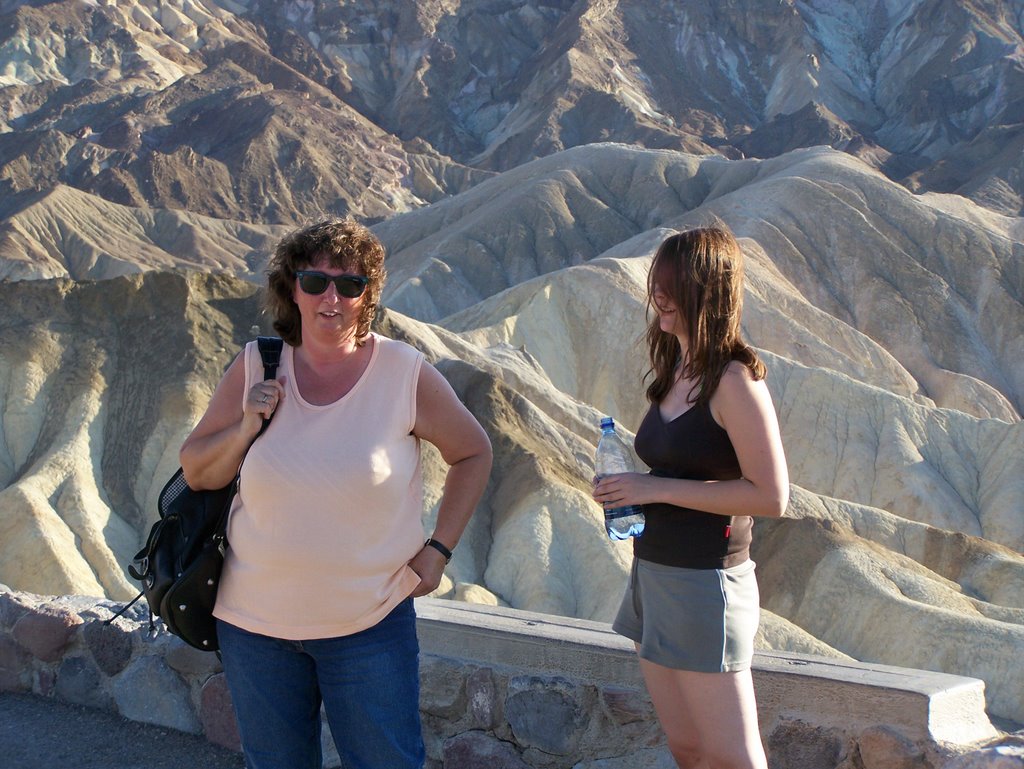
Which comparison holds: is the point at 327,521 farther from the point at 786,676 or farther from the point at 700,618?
the point at 786,676

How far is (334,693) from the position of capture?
→ 2.88 metres

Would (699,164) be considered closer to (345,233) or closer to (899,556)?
(899,556)

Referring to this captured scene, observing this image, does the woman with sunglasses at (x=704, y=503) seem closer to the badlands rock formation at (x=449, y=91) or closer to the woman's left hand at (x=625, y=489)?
the woman's left hand at (x=625, y=489)

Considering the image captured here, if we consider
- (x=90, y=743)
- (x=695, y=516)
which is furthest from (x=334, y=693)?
(x=90, y=743)

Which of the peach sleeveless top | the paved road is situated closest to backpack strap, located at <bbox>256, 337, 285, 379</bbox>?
the peach sleeveless top

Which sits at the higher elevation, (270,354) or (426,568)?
(270,354)

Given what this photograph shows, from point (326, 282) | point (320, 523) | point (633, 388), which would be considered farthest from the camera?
point (633, 388)

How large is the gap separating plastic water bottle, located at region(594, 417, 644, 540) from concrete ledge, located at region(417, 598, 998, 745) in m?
0.79

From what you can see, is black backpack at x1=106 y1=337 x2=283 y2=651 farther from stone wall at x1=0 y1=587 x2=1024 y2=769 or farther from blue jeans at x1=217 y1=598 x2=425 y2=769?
stone wall at x1=0 y1=587 x2=1024 y2=769

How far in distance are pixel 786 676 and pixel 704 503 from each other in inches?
39.7

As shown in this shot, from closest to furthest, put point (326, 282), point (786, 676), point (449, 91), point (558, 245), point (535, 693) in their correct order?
point (326, 282) → point (786, 676) → point (535, 693) → point (558, 245) → point (449, 91)

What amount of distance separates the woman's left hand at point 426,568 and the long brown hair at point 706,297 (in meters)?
0.79

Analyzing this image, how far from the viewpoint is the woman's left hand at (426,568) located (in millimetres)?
2998

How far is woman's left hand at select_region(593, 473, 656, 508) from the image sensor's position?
2998 millimetres
